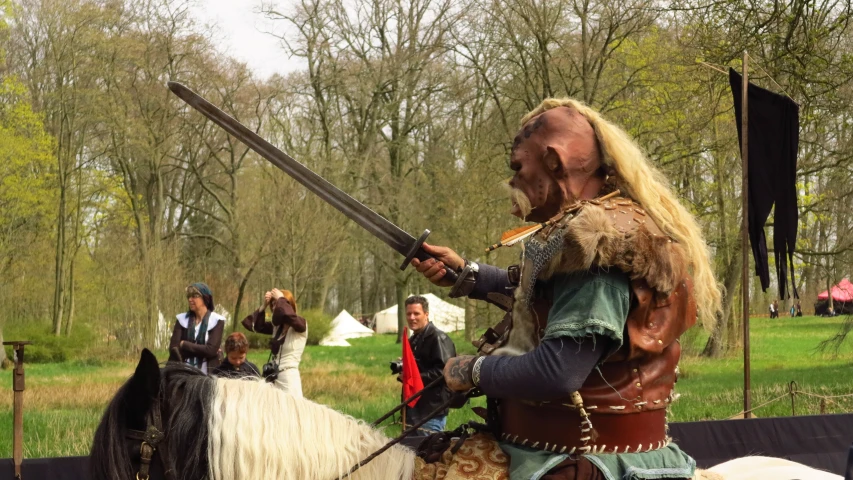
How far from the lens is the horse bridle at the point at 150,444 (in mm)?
2162

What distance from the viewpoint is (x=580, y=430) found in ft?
7.42

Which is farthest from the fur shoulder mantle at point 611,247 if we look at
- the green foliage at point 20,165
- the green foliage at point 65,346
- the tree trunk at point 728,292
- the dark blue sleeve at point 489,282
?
the green foliage at point 20,165

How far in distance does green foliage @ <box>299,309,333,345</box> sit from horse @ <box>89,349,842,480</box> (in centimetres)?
2520

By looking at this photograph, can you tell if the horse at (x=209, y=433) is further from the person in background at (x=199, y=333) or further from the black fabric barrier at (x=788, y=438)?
the person in background at (x=199, y=333)

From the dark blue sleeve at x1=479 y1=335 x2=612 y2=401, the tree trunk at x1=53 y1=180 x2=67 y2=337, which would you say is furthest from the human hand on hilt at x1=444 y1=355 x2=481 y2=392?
the tree trunk at x1=53 y1=180 x2=67 y2=337

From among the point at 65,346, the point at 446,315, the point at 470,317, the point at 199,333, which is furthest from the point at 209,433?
the point at 446,315

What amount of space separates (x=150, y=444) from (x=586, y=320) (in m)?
1.10

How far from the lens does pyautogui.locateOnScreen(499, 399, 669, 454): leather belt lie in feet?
7.45

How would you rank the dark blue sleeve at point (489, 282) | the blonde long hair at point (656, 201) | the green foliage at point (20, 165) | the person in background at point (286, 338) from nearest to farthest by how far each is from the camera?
the blonde long hair at point (656, 201)
the dark blue sleeve at point (489, 282)
the person in background at point (286, 338)
the green foliage at point (20, 165)

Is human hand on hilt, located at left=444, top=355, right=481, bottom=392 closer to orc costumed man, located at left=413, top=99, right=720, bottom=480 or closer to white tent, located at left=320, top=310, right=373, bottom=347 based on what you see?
orc costumed man, located at left=413, top=99, right=720, bottom=480

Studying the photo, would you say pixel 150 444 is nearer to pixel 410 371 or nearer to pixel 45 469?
pixel 45 469

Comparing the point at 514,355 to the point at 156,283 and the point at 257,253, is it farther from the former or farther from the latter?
the point at 257,253

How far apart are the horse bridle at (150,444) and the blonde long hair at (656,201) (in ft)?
4.26

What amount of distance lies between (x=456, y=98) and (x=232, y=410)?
25.9 metres
